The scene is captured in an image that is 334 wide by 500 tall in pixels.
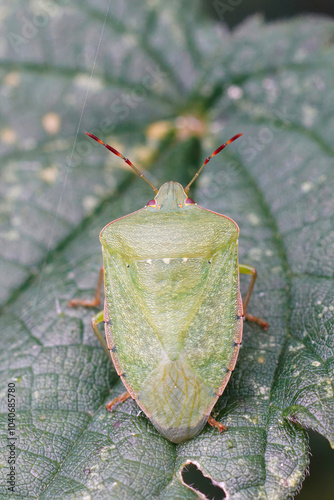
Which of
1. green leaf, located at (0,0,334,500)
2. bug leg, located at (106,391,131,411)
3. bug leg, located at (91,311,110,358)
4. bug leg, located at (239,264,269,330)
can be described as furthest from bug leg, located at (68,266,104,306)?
bug leg, located at (239,264,269,330)

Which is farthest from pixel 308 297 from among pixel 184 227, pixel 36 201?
pixel 36 201

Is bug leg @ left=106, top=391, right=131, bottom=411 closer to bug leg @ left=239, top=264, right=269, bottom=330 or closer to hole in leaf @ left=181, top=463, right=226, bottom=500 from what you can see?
hole in leaf @ left=181, top=463, right=226, bottom=500

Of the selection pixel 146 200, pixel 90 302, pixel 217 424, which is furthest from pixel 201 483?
pixel 146 200

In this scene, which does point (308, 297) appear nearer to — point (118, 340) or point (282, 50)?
point (118, 340)

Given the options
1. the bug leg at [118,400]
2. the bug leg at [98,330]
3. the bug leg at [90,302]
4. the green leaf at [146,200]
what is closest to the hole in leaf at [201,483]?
the green leaf at [146,200]

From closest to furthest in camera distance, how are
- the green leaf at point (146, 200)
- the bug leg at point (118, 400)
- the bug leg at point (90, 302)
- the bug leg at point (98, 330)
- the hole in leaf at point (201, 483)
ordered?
the hole in leaf at point (201, 483)
the green leaf at point (146, 200)
the bug leg at point (118, 400)
the bug leg at point (98, 330)
the bug leg at point (90, 302)

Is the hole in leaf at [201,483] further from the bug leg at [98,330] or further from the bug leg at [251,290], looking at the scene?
the bug leg at [251,290]
